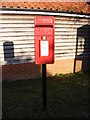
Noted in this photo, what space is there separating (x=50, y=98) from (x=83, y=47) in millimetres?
3921

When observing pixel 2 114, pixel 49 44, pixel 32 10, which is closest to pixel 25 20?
pixel 32 10

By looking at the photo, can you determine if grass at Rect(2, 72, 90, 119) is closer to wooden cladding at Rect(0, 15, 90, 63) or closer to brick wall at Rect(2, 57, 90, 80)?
brick wall at Rect(2, 57, 90, 80)

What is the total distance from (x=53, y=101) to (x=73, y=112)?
825mm

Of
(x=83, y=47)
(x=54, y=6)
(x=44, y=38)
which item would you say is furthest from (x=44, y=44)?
(x=83, y=47)

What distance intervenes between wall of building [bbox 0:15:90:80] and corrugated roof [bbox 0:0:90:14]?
0.38m

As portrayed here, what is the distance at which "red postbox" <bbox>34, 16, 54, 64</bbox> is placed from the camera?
10.8 feet

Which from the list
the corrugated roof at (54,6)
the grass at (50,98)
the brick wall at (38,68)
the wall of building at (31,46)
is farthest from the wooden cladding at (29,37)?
the grass at (50,98)

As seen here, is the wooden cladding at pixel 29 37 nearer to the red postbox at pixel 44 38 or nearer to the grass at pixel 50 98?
the grass at pixel 50 98

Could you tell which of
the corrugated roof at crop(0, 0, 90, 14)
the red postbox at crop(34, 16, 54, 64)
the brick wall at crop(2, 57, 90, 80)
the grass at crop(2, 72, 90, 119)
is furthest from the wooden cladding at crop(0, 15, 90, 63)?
the red postbox at crop(34, 16, 54, 64)

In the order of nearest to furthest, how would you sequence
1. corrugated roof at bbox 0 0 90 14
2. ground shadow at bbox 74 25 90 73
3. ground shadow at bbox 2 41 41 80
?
1. corrugated roof at bbox 0 0 90 14
2. ground shadow at bbox 2 41 41 80
3. ground shadow at bbox 74 25 90 73

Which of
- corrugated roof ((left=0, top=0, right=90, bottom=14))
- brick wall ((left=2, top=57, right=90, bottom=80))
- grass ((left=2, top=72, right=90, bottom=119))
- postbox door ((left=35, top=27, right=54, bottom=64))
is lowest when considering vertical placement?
grass ((left=2, top=72, right=90, bottom=119))

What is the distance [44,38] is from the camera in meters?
3.38

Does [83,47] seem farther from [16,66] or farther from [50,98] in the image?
[50,98]

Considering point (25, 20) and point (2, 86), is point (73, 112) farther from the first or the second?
point (25, 20)
